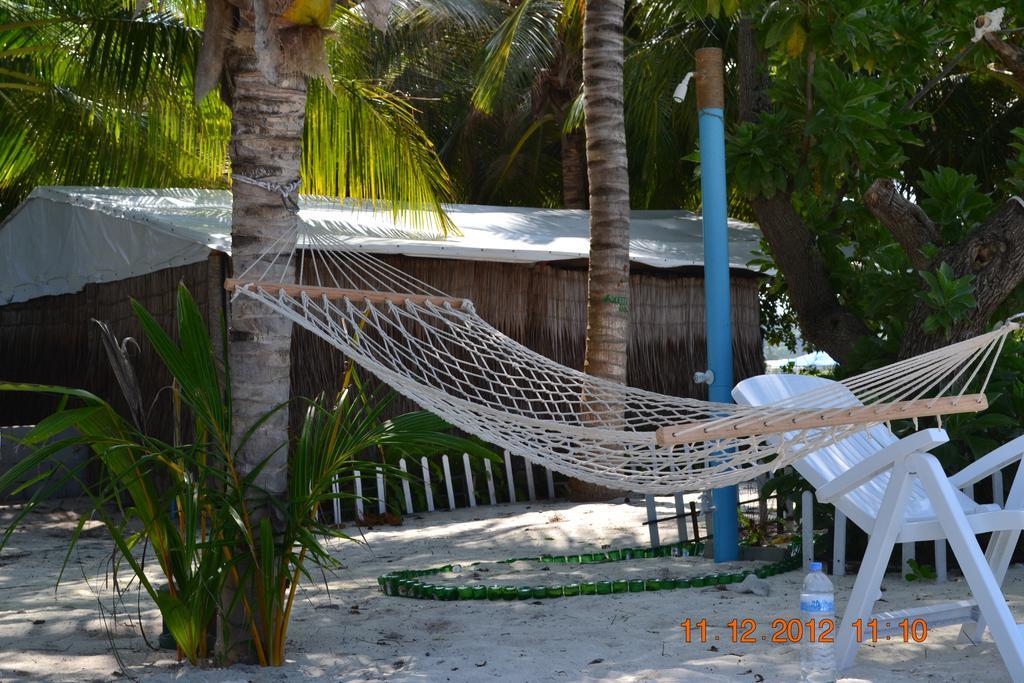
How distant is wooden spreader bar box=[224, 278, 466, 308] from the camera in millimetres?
2633

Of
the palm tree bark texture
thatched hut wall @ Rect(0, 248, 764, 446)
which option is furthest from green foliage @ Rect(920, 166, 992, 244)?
thatched hut wall @ Rect(0, 248, 764, 446)

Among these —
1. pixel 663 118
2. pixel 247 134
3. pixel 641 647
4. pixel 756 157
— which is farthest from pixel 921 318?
pixel 663 118

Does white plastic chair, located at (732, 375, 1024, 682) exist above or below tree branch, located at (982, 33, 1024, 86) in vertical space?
below

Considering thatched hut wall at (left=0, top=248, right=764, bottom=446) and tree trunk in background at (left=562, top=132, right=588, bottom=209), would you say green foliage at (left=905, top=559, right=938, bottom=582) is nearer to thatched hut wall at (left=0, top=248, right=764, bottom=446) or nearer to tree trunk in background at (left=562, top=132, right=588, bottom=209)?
thatched hut wall at (left=0, top=248, right=764, bottom=446)

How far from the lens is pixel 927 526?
Answer: 251 cm

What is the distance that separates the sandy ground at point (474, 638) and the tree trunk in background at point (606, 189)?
1601 mm

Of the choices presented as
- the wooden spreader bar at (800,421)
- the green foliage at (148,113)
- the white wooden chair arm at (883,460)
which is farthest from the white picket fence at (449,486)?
the wooden spreader bar at (800,421)

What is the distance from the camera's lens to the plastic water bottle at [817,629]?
2426 millimetres

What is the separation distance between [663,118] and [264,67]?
6.80 meters

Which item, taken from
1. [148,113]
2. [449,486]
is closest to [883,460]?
[449,486]

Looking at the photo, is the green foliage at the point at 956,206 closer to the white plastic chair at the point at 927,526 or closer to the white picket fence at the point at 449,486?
the white plastic chair at the point at 927,526

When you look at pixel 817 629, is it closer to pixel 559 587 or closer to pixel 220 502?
pixel 559 587

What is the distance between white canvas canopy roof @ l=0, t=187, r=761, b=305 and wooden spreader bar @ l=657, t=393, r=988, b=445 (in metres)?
2.77

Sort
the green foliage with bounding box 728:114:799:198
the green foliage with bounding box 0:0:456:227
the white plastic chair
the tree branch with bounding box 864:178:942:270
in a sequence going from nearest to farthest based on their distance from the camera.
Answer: the white plastic chair
the tree branch with bounding box 864:178:942:270
the green foliage with bounding box 728:114:799:198
the green foliage with bounding box 0:0:456:227
